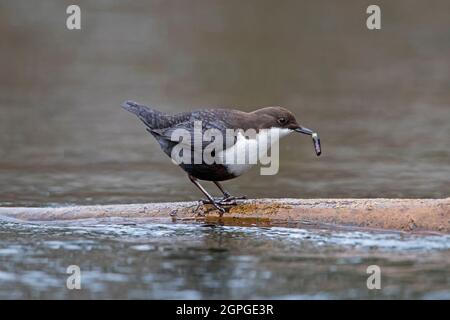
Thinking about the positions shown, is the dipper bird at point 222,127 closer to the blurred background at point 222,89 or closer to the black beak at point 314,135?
the black beak at point 314,135

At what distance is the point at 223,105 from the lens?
14523mm

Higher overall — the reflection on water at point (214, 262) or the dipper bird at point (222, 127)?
the dipper bird at point (222, 127)

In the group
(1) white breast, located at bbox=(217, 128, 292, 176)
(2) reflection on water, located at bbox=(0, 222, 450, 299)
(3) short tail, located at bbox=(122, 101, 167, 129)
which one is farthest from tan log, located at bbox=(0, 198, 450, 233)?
(3) short tail, located at bbox=(122, 101, 167, 129)

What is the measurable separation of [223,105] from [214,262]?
25.8ft

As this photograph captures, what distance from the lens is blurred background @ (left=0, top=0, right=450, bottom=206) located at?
34.6 ft

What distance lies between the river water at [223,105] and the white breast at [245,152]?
46cm

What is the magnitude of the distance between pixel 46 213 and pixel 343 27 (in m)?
12.9

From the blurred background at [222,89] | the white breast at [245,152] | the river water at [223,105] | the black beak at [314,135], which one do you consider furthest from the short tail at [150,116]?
the blurred background at [222,89]

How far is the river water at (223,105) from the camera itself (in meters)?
6.57

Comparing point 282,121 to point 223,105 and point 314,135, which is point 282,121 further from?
point 223,105

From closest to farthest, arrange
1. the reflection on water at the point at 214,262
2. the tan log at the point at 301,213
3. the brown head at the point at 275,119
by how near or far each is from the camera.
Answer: the reflection on water at the point at 214,262, the tan log at the point at 301,213, the brown head at the point at 275,119

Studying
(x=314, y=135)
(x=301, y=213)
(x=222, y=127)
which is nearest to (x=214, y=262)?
(x=301, y=213)

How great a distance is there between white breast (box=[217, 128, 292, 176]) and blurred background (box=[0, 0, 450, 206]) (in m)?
2.34
